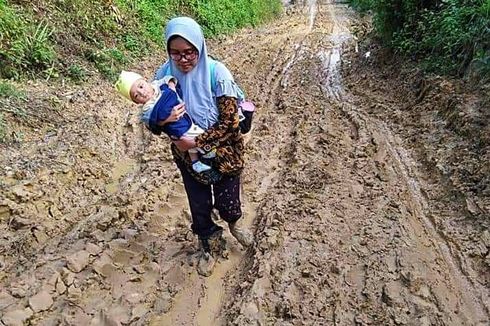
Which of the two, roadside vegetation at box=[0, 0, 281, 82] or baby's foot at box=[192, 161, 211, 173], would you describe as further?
roadside vegetation at box=[0, 0, 281, 82]

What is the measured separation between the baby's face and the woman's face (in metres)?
0.24

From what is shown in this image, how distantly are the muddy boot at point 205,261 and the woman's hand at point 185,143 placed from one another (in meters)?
0.87

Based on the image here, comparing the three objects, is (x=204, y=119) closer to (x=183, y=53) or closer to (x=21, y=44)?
(x=183, y=53)

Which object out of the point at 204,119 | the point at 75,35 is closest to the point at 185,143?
the point at 204,119

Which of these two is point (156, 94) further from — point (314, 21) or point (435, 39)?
point (314, 21)

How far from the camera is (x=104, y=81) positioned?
7434mm

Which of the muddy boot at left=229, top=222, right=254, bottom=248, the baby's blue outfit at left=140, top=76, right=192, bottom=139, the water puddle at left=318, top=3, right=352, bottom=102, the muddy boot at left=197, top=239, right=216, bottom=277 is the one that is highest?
the water puddle at left=318, top=3, right=352, bottom=102

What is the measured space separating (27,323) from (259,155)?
10.4 feet

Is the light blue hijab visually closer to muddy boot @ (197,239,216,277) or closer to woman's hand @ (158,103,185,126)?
woman's hand @ (158,103,185,126)

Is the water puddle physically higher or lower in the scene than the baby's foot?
higher

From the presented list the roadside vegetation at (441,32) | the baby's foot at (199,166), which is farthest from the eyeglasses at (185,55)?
the roadside vegetation at (441,32)

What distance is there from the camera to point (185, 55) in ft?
9.72

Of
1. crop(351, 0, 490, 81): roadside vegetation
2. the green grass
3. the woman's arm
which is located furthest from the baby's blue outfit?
crop(351, 0, 490, 81): roadside vegetation

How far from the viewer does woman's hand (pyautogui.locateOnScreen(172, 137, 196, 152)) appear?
3.11 meters
